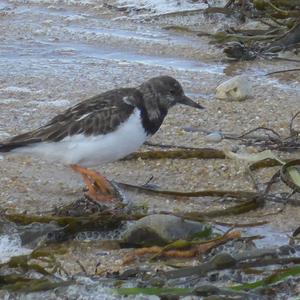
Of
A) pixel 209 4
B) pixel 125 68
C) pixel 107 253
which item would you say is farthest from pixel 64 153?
pixel 209 4

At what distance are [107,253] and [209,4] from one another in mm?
4282

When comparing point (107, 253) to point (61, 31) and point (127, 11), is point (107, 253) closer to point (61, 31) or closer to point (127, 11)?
point (61, 31)

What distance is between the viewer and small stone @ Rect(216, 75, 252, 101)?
4762 millimetres

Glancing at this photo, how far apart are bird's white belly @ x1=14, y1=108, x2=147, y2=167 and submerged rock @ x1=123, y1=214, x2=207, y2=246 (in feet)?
1.41

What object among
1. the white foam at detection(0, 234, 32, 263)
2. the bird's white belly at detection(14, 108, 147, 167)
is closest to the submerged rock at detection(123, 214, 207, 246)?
the white foam at detection(0, 234, 32, 263)

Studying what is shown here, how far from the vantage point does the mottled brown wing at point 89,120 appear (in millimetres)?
3389

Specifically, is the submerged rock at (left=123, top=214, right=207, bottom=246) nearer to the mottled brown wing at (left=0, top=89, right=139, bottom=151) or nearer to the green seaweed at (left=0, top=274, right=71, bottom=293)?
the green seaweed at (left=0, top=274, right=71, bottom=293)

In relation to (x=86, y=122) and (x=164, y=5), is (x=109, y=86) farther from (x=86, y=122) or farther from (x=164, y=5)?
(x=164, y=5)

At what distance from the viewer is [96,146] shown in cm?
337

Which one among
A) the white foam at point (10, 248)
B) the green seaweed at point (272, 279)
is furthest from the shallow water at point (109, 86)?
the green seaweed at point (272, 279)

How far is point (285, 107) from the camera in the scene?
4.64m

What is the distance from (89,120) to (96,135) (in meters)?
0.08

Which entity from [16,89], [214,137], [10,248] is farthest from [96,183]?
[16,89]

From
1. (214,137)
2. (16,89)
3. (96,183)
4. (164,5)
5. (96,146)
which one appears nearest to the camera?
(96,146)
